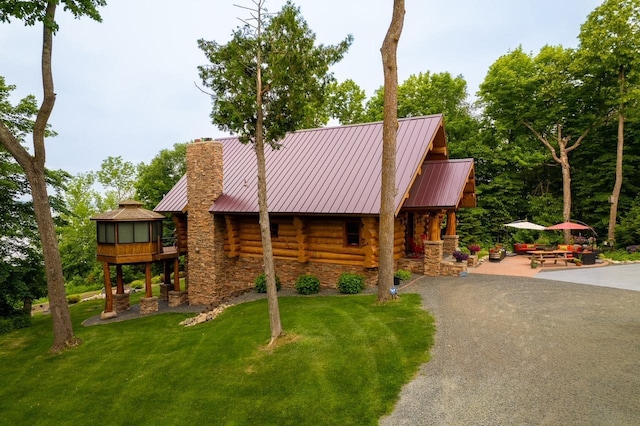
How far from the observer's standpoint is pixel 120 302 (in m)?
19.0

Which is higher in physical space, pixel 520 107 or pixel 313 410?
pixel 520 107

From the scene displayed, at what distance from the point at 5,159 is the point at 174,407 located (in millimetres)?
15996

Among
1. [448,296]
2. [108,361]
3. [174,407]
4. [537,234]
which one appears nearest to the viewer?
[174,407]

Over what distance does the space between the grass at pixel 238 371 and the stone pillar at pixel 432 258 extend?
136 inches

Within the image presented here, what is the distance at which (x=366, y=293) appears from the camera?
14.7 metres

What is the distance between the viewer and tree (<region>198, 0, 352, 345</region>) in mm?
10031

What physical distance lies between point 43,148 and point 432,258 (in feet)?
48.9

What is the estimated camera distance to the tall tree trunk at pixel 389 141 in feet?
40.4

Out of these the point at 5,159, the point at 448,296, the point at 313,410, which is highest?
the point at 5,159

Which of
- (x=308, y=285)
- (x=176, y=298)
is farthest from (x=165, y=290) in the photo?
(x=308, y=285)

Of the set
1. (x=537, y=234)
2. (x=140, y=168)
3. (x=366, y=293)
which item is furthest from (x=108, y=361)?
(x=140, y=168)

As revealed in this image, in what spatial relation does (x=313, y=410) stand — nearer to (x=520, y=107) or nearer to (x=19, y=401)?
(x=19, y=401)

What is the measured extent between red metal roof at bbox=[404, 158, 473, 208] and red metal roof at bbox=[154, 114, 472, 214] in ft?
1.96

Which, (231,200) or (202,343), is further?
(231,200)
